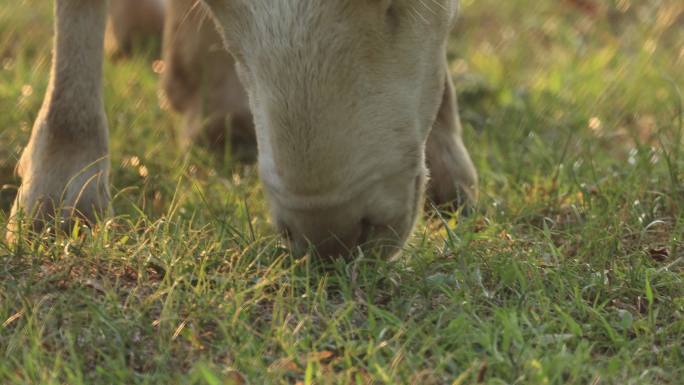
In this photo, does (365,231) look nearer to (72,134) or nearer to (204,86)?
(72,134)

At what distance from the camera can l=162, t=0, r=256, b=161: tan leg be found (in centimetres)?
540

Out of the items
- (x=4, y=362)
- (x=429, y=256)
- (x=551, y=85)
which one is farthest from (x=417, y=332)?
(x=551, y=85)

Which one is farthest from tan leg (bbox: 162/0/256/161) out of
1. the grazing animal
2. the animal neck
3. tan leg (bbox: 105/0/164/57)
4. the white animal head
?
the white animal head

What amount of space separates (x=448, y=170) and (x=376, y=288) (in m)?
1.04

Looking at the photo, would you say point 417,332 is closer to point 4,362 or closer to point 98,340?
point 98,340

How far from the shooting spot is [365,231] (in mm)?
3436

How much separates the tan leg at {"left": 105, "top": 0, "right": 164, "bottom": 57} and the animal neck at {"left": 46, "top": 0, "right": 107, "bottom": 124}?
2.62 meters

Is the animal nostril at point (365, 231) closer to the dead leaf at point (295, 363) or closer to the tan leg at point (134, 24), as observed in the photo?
the dead leaf at point (295, 363)

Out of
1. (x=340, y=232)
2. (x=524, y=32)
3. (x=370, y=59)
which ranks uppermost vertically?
(x=370, y=59)

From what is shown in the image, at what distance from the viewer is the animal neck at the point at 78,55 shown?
4.25 meters

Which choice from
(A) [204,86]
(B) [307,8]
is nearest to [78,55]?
(A) [204,86]

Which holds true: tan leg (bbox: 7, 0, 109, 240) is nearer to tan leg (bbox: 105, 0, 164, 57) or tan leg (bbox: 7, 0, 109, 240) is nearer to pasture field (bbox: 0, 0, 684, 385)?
pasture field (bbox: 0, 0, 684, 385)

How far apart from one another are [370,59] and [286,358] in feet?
2.68

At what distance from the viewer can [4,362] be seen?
293 centimetres
